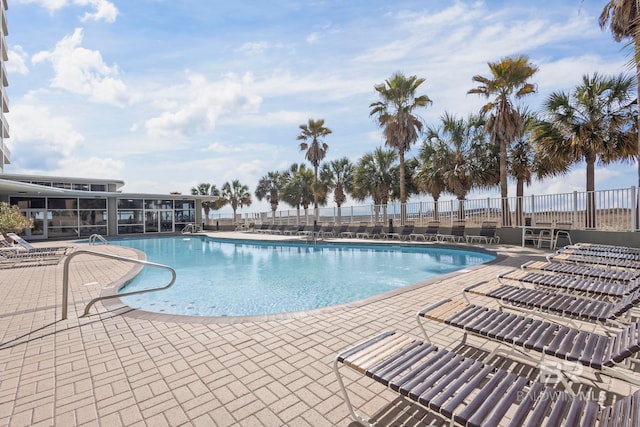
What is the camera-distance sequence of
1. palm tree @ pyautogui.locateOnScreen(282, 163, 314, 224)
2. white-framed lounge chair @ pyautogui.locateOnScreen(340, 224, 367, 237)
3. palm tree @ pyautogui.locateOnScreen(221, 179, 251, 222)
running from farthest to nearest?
palm tree @ pyautogui.locateOnScreen(221, 179, 251, 222)
palm tree @ pyautogui.locateOnScreen(282, 163, 314, 224)
white-framed lounge chair @ pyautogui.locateOnScreen(340, 224, 367, 237)

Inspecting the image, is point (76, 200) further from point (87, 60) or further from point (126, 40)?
point (126, 40)

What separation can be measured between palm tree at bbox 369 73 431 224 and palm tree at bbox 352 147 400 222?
2691 mm

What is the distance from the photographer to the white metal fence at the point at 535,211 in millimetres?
8789

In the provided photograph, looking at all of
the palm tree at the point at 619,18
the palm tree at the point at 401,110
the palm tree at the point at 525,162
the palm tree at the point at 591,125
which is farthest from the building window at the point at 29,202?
the palm tree at the point at 619,18

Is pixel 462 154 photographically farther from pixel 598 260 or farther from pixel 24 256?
pixel 24 256

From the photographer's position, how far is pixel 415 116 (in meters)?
15.7

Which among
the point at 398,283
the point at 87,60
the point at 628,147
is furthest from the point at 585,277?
the point at 87,60

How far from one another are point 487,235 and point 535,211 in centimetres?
184

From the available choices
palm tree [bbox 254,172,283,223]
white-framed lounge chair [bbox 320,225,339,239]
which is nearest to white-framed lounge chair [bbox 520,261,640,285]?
white-framed lounge chair [bbox 320,225,339,239]

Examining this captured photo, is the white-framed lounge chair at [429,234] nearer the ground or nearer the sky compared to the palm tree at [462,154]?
nearer the ground

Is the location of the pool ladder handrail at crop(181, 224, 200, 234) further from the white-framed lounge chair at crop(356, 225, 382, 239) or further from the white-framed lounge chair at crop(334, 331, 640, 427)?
the white-framed lounge chair at crop(334, 331, 640, 427)

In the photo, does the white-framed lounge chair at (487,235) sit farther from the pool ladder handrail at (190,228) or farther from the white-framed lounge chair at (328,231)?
the pool ladder handrail at (190,228)

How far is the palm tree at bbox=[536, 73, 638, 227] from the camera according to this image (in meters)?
9.43

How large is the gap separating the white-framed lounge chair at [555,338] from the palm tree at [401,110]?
13092mm
